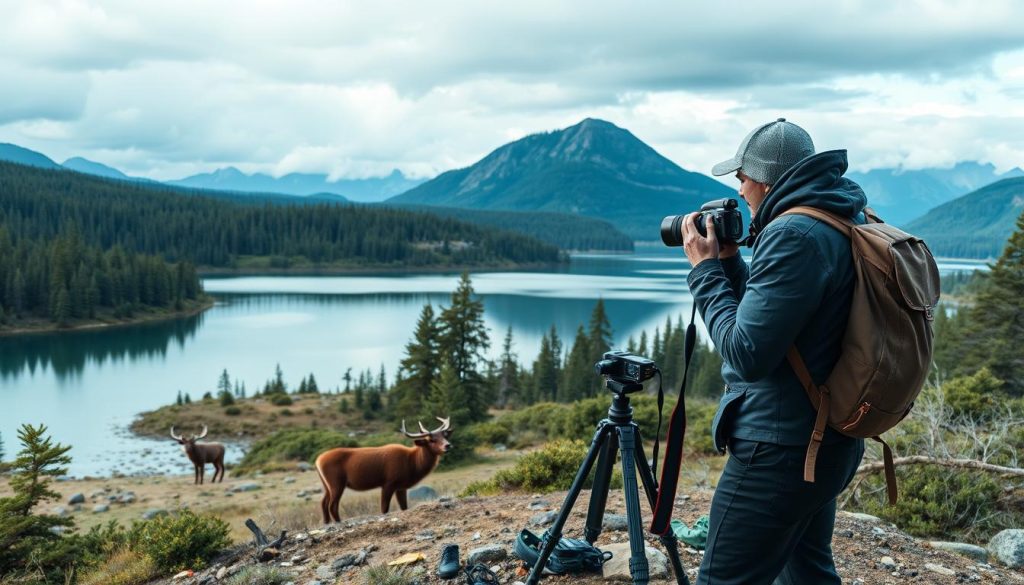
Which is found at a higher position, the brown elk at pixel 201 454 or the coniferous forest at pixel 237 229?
the coniferous forest at pixel 237 229

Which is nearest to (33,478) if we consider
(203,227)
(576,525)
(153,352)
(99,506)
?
(576,525)

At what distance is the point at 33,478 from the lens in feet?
21.4

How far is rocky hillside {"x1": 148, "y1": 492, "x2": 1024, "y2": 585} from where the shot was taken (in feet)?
14.3

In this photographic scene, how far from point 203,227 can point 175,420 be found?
114292 mm

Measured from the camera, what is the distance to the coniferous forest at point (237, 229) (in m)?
133

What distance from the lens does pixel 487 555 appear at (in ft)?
14.5

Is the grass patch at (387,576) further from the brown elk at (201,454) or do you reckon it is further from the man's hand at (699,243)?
the brown elk at (201,454)

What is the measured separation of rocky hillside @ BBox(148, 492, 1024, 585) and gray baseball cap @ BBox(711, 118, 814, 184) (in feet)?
8.49

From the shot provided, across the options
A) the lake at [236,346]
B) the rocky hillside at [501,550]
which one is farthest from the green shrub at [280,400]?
the rocky hillside at [501,550]

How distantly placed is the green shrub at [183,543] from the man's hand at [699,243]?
4673 millimetres

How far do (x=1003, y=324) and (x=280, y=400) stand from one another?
3149cm

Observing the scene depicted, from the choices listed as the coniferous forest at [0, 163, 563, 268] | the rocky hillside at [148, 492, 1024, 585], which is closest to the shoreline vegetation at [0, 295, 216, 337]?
the coniferous forest at [0, 163, 563, 268]

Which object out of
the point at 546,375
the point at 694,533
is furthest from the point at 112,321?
the point at 694,533

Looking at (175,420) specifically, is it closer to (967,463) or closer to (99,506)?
(99,506)
